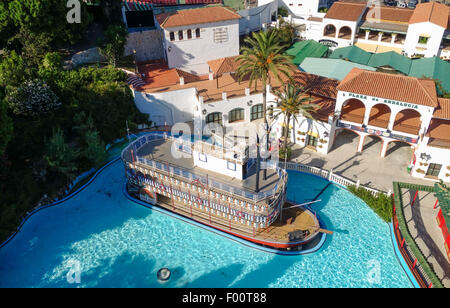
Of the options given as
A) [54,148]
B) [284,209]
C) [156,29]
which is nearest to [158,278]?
[284,209]

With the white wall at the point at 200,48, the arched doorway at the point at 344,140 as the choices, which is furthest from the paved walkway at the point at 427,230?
the white wall at the point at 200,48

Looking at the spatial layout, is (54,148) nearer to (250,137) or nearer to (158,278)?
(158,278)

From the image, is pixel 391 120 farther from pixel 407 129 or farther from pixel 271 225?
pixel 271 225

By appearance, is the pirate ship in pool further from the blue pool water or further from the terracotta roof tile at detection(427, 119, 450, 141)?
the terracotta roof tile at detection(427, 119, 450, 141)

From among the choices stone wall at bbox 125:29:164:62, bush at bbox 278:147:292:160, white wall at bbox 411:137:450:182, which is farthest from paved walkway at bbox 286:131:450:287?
stone wall at bbox 125:29:164:62

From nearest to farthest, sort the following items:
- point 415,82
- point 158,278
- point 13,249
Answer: point 158,278
point 13,249
point 415,82

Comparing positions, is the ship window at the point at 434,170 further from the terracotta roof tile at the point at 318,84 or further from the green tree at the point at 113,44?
the green tree at the point at 113,44
